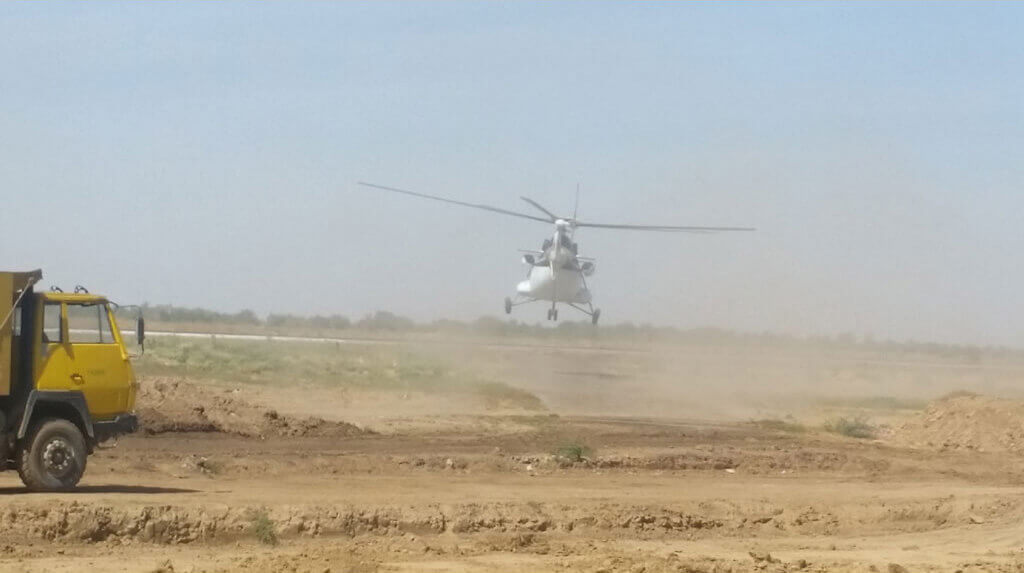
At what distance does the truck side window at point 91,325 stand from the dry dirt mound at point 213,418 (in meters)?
10.4

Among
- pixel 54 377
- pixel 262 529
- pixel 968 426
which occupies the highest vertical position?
pixel 54 377

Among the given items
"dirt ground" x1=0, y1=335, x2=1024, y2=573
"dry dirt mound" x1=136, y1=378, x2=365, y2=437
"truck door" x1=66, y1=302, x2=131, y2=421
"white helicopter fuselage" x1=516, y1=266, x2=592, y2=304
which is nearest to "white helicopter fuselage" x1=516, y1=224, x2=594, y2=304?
"white helicopter fuselage" x1=516, y1=266, x2=592, y2=304

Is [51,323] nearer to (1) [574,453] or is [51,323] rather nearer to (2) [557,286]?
(1) [574,453]

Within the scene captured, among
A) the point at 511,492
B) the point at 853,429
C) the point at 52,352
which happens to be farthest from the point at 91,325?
the point at 853,429

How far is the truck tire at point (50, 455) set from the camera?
1942 centimetres

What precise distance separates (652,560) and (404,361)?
45511mm

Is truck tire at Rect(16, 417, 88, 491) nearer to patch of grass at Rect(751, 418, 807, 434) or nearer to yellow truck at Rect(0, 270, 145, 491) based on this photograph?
yellow truck at Rect(0, 270, 145, 491)

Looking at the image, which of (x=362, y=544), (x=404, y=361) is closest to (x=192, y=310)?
(x=404, y=361)

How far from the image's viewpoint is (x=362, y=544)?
59.8 feet

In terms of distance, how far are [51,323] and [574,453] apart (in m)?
11.3

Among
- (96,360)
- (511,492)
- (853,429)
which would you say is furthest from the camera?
(853,429)

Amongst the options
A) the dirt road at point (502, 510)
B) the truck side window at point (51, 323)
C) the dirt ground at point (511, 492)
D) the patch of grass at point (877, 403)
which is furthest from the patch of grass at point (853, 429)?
the truck side window at point (51, 323)

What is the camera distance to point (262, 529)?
59.4 ft

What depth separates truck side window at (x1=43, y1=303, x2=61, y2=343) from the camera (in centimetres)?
1953
